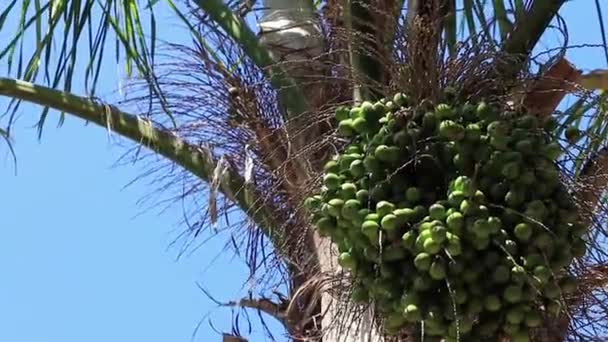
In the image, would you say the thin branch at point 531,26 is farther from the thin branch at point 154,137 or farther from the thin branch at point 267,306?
the thin branch at point 267,306

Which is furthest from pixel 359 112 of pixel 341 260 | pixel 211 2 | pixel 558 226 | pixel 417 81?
pixel 211 2

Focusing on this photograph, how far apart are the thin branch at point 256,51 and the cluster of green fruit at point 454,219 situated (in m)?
0.37

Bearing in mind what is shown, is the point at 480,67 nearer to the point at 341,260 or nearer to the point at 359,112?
the point at 359,112

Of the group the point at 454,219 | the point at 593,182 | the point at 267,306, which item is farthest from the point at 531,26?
the point at 267,306

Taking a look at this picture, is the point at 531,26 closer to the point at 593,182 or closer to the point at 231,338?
the point at 593,182

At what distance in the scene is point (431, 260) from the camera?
6.84 ft

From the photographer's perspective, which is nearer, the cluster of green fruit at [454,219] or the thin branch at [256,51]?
the cluster of green fruit at [454,219]

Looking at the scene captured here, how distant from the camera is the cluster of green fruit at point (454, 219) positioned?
208 centimetres

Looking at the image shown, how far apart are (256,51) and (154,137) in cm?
32

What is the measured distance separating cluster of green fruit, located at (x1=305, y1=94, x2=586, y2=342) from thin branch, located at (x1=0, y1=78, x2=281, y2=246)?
359mm

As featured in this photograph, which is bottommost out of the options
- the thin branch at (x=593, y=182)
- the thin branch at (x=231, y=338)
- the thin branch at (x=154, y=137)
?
the thin branch at (x=231, y=338)

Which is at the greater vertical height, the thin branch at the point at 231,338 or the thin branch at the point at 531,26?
the thin branch at the point at 531,26

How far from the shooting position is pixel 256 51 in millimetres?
2852

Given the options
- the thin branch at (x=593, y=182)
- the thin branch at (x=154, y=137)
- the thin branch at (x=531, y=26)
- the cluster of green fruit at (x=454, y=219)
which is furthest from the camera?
the thin branch at (x=154, y=137)
